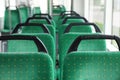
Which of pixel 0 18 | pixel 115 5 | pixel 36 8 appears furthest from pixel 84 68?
pixel 36 8

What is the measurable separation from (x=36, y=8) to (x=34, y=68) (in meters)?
7.90

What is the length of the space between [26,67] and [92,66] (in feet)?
1.38

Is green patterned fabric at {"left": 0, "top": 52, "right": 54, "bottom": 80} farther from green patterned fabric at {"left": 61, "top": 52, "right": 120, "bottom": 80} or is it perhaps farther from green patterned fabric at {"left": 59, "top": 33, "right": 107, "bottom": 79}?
green patterned fabric at {"left": 59, "top": 33, "right": 107, "bottom": 79}

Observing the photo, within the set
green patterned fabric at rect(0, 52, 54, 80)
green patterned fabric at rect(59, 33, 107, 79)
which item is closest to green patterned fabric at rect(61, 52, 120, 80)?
green patterned fabric at rect(0, 52, 54, 80)

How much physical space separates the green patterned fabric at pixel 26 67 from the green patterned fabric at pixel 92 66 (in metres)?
0.12

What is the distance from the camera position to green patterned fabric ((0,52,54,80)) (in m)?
1.63

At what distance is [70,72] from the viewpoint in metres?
1.66

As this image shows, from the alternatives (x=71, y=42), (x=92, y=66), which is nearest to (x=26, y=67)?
(x=92, y=66)

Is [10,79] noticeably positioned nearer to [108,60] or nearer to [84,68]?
[84,68]

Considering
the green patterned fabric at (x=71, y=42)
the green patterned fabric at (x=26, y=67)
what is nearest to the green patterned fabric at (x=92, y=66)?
the green patterned fabric at (x=26, y=67)

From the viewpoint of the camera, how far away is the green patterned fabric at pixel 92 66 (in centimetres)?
166

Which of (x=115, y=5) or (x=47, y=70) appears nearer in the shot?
(x=47, y=70)

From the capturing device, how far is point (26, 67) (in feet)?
5.40

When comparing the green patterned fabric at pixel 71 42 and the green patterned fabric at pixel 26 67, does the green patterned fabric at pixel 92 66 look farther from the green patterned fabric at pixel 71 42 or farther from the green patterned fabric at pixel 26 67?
the green patterned fabric at pixel 71 42
